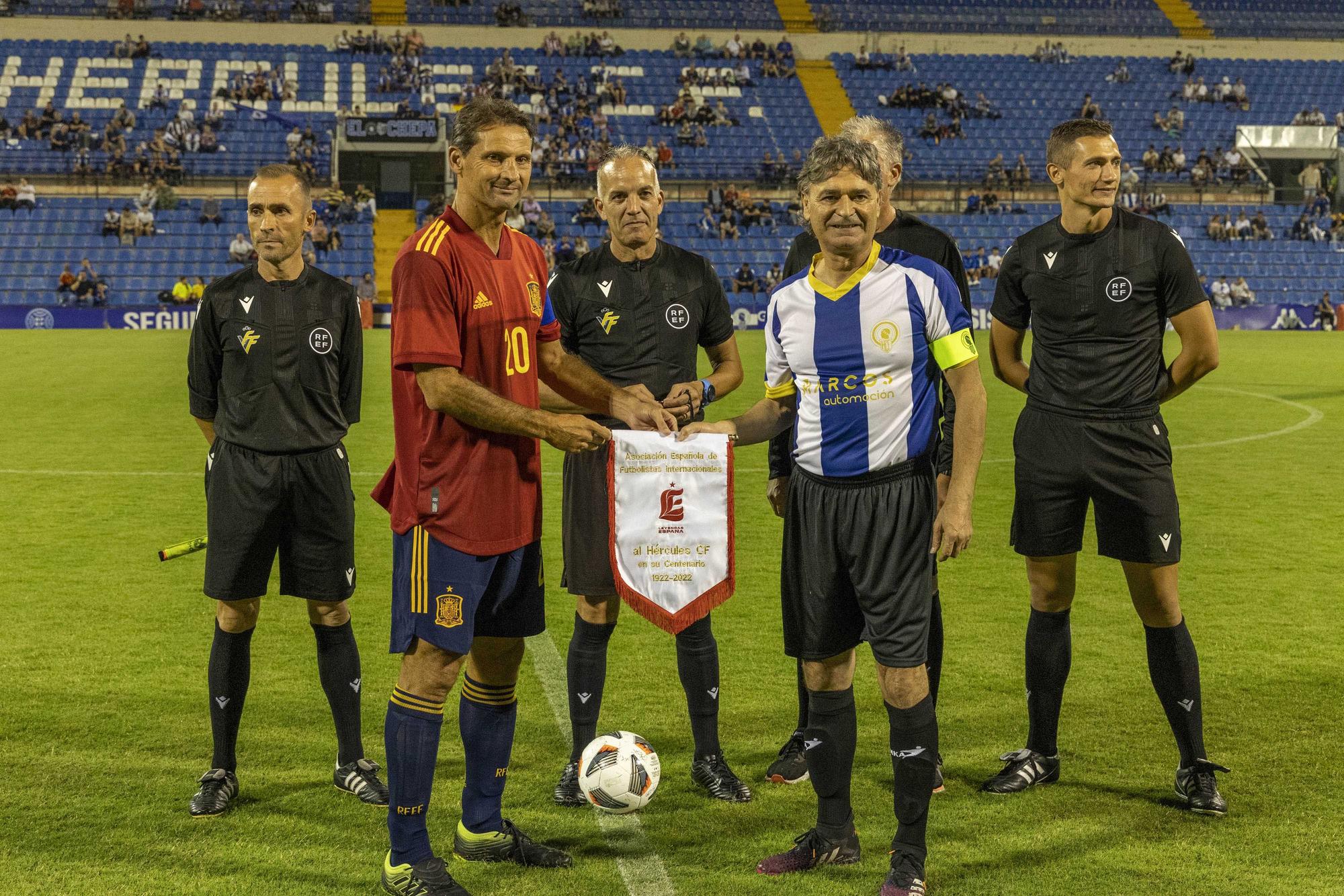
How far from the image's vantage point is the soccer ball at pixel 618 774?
168 inches

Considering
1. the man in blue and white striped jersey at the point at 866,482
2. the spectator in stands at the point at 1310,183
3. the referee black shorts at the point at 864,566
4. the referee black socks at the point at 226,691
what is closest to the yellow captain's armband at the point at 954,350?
the man in blue and white striped jersey at the point at 866,482

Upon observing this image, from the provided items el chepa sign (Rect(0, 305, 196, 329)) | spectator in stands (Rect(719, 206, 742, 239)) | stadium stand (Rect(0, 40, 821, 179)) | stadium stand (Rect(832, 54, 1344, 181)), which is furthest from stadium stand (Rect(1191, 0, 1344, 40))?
el chepa sign (Rect(0, 305, 196, 329))

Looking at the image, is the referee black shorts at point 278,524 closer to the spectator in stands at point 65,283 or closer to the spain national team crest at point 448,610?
the spain national team crest at point 448,610

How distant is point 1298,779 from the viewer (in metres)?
4.69

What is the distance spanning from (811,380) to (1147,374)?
1440 mm

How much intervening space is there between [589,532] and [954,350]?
159cm

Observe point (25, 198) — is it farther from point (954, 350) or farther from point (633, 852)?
point (954, 350)

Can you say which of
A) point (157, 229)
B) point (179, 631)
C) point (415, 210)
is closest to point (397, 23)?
point (415, 210)

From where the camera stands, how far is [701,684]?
4.76 m

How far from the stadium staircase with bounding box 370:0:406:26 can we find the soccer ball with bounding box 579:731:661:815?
134 ft

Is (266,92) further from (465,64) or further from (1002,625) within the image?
(1002,625)

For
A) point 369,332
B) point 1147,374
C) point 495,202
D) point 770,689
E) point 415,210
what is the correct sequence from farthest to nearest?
1. point 415,210
2. point 369,332
3. point 770,689
4. point 1147,374
5. point 495,202

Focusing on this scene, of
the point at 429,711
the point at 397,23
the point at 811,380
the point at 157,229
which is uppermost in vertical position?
the point at 397,23

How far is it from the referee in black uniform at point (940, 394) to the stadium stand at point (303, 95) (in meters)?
32.5
